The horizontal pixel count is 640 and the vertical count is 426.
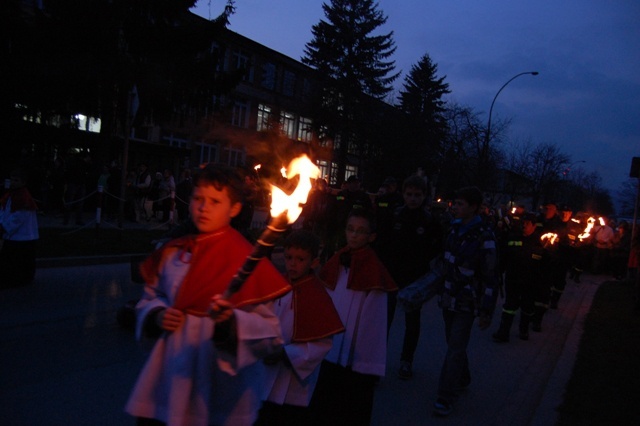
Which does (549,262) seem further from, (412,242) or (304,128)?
(304,128)

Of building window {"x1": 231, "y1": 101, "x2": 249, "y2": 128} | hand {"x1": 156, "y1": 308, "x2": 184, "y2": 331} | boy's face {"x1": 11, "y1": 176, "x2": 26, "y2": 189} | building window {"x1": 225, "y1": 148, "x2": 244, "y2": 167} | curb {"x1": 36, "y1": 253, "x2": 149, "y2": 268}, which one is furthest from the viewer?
building window {"x1": 231, "y1": 101, "x2": 249, "y2": 128}

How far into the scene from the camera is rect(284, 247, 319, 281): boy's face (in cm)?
341

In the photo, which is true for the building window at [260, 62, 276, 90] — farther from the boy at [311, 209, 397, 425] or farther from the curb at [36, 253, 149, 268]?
the boy at [311, 209, 397, 425]

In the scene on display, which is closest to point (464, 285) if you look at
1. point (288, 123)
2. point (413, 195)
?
point (413, 195)

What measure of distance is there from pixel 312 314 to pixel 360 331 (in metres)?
0.84

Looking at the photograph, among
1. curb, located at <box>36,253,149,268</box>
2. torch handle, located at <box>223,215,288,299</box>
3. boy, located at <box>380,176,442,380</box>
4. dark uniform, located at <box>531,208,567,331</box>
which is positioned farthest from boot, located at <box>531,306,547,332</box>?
torch handle, located at <box>223,215,288,299</box>

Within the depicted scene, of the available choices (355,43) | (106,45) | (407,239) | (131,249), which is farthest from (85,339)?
(355,43)

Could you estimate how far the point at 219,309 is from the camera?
85.8 inches

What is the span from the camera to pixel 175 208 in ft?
64.3

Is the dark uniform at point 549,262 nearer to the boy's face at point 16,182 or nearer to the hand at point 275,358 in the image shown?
the hand at point 275,358

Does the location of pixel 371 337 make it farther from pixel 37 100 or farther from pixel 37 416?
pixel 37 100

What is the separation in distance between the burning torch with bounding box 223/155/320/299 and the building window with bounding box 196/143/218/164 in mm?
39255

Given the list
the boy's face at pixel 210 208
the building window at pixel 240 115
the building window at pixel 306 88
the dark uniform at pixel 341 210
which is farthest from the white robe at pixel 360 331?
the building window at pixel 306 88

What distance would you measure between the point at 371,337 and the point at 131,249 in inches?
412
